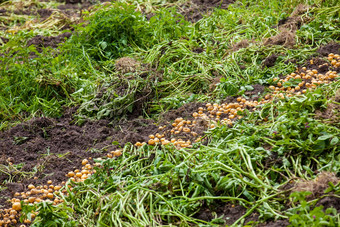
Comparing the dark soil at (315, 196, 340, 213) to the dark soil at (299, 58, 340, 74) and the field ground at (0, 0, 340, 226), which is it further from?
the dark soil at (299, 58, 340, 74)

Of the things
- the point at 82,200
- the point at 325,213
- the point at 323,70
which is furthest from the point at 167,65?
the point at 325,213

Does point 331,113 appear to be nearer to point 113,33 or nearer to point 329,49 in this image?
point 329,49

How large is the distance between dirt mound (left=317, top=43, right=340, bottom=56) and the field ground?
20 mm

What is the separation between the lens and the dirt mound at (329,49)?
4521 millimetres

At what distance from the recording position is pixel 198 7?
22.0ft

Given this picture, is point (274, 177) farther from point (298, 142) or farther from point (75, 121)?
point (75, 121)

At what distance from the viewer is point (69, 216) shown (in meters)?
2.92

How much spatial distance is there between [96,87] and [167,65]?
0.86m

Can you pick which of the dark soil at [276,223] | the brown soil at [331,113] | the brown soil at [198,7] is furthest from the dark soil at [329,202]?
the brown soil at [198,7]

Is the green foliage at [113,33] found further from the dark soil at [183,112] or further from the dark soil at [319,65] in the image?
the dark soil at [319,65]

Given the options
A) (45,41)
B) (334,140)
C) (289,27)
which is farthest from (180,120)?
(45,41)

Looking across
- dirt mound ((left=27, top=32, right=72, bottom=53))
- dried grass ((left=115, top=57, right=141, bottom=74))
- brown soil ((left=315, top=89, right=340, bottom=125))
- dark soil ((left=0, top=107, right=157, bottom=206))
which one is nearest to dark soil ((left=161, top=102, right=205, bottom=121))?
dark soil ((left=0, top=107, right=157, bottom=206))

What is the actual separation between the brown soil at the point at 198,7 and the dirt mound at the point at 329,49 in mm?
2150

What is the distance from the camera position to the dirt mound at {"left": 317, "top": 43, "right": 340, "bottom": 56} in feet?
14.8
